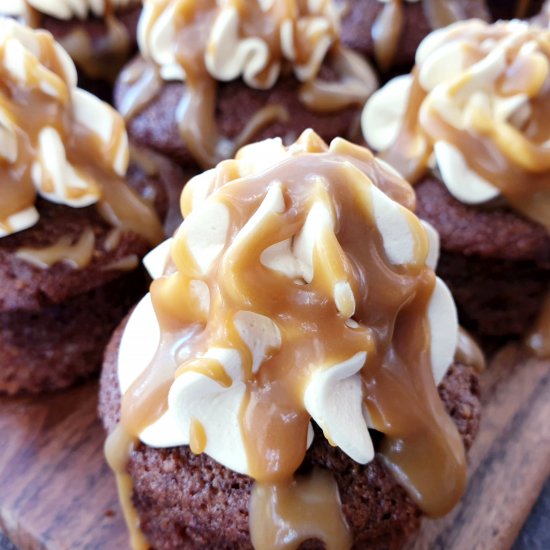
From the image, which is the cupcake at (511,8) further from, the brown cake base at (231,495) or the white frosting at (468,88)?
the brown cake base at (231,495)

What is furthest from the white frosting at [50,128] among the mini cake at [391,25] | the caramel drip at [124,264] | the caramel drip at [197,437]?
the mini cake at [391,25]

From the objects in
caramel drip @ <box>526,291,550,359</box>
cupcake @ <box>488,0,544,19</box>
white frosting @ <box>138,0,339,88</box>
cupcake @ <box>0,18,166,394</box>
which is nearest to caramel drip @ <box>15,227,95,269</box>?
cupcake @ <box>0,18,166,394</box>

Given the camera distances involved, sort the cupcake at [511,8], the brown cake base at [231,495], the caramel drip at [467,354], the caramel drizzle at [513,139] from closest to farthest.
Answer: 1. the brown cake base at [231,495]
2. the caramel drip at [467,354]
3. the caramel drizzle at [513,139]
4. the cupcake at [511,8]

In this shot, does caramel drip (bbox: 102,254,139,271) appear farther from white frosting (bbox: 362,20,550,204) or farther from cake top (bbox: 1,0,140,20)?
cake top (bbox: 1,0,140,20)

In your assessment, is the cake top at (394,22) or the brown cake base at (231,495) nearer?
the brown cake base at (231,495)

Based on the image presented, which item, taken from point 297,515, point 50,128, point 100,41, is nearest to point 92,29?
point 100,41

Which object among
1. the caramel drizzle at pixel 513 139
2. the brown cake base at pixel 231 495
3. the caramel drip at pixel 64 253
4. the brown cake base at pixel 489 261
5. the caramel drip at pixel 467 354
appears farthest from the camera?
the brown cake base at pixel 489 261

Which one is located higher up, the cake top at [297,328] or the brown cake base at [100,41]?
the cake top at [297,328]

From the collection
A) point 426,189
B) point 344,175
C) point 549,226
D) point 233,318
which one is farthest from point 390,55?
point 233,318
